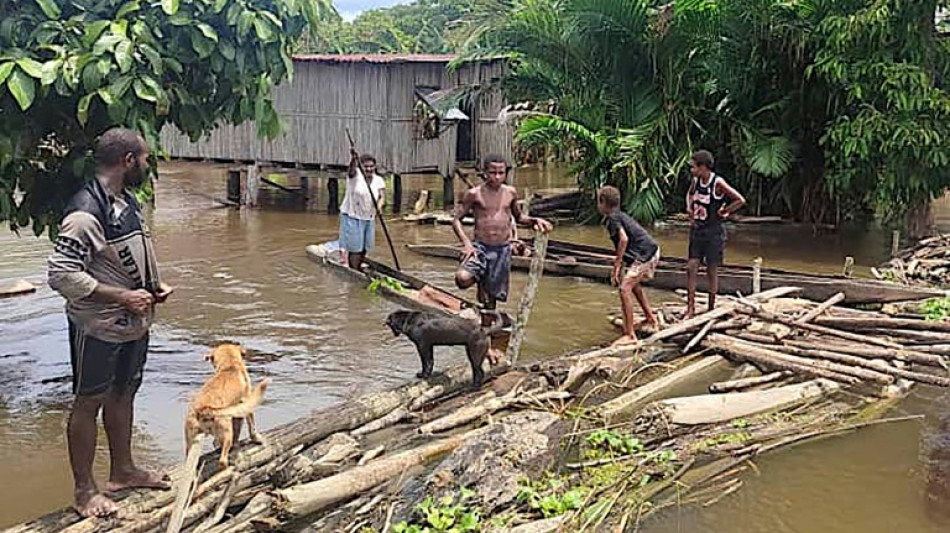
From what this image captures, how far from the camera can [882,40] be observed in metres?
13.1

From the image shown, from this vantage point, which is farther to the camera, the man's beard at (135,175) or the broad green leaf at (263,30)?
the broad green leaf at (263,30)

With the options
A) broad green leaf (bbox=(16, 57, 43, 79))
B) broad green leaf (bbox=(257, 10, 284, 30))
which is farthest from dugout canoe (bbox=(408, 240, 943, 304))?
broad green leaf (bbox=(16, 57, 43, 79))

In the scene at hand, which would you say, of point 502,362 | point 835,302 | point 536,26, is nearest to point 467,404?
point 502,362

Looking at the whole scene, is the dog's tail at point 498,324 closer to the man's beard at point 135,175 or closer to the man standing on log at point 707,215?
the man standing on log at point 707,215

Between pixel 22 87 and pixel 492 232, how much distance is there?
339cm

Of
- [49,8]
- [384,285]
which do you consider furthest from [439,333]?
[384,285]

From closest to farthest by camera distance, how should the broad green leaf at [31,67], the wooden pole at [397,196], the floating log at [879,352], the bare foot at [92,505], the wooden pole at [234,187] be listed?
the bare foot at [92,505]
the broad green leaf at [31,67]
the floating log at [879,352]
the wooden pole at [397,196]
the wooden pole at [234,187]

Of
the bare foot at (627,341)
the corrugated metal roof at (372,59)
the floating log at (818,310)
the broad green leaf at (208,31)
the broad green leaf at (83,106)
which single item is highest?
the corrugated metal roof at (372,59)

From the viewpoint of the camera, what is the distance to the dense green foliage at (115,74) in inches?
237

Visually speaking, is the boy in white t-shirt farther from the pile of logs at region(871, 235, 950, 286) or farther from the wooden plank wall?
the wooden plank wall

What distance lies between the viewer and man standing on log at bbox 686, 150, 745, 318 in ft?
29.8

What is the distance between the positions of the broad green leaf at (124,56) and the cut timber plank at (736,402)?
4.10 metres

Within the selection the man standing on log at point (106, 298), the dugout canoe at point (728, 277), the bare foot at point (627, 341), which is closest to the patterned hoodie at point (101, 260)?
the man standing on log at point (106, 298)

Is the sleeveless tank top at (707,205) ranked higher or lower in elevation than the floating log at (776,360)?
higher
